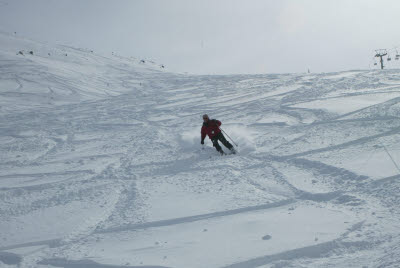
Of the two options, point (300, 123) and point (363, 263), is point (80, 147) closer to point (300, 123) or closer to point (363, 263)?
point (300, 123)

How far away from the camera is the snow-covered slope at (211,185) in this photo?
3.66 meters

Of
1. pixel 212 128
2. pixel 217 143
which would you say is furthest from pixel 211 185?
pixel 212 128

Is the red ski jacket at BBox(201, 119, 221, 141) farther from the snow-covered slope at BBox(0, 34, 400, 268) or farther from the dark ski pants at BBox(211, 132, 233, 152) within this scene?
the snow-covered slope at BBox(0, 34, 400, 268)

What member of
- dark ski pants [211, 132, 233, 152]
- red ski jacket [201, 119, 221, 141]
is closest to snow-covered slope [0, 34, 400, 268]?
dark ski pants [211, 132, 233, 152]

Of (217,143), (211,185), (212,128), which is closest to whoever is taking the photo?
(211,185)

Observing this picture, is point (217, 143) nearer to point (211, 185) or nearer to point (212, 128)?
point (212, 128)

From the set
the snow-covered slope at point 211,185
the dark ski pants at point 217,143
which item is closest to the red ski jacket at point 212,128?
the dark ski pants at point 217,143

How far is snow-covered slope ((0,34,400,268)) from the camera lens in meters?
3.66

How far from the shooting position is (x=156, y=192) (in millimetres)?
5758

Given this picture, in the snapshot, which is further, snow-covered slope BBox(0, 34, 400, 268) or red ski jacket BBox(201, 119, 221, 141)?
red ski jacket BBox(201, 119, 221, 141)

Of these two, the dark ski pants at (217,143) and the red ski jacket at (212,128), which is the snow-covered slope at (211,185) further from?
the red ski jacket at (212,128)

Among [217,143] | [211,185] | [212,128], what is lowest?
[211,185]

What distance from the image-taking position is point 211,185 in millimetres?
5742

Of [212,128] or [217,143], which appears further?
[212,128]
